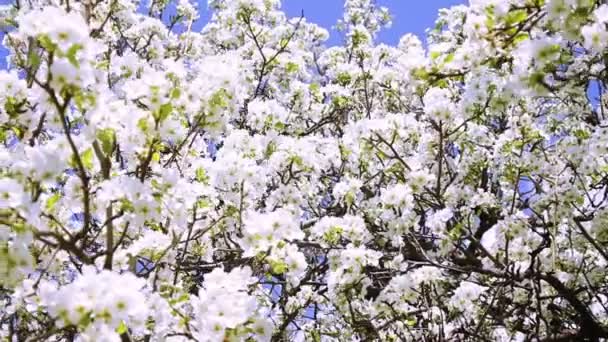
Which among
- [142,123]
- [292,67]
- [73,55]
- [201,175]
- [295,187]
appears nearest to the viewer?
[73,55]

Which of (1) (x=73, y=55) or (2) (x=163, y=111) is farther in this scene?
(2) (x=163, y=111)

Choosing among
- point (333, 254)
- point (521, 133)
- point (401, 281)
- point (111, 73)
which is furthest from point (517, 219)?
point (111, 73)

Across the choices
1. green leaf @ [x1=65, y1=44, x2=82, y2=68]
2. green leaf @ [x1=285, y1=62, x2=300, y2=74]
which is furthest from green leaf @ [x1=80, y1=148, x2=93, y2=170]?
green leaf @ [x1=285, y1=62, x2=300, y2=74]

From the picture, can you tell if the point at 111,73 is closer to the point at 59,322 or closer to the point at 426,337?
the point at 426,337

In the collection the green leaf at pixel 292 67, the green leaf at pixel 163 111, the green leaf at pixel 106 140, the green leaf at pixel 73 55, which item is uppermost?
the green leaf at pixel 292 67

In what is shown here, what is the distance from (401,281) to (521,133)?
1258 millimetres

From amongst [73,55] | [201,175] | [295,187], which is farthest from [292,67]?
[73,55]

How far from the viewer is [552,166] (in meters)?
4.21

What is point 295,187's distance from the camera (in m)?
4.34

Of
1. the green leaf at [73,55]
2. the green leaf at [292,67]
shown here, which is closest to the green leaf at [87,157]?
the green leaf at [73,55]

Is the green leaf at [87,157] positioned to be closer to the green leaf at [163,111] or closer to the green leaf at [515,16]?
the green leaf at [163,111]

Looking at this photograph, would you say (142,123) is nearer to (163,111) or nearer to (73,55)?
(163,111)

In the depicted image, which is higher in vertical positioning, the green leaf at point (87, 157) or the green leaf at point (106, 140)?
the green leaf at point (106, 140)

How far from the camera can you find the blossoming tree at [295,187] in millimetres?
2193
